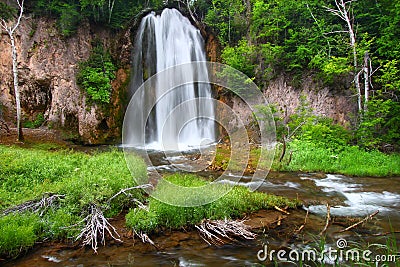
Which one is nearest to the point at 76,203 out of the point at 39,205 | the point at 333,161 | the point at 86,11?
the point at 39,205

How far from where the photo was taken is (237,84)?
1692 cm

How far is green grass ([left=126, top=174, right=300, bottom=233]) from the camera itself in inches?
217

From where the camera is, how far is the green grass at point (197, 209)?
5523 millimetres

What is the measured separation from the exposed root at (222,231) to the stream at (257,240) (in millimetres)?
132

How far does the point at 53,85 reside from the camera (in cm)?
1677

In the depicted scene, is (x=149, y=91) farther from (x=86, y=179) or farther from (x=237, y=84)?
(x=86, y=179)

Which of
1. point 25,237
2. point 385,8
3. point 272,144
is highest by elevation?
point 385,8

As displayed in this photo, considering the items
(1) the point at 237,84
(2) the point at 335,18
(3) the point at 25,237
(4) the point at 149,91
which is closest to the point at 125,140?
(4) the point at 149,91

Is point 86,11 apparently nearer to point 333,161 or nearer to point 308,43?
point 308,43

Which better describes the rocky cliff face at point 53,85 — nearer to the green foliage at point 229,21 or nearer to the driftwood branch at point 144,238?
the green foliage at point 229,21

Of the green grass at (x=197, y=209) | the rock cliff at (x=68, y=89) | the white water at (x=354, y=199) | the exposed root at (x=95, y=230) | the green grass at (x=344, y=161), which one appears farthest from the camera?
the rock cliff at (x=68, y=89)

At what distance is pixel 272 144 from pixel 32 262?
11.5 metres

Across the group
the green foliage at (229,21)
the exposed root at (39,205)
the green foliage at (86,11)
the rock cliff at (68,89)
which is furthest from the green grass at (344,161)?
→ the green foliage at (86,11)

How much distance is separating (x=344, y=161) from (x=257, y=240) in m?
7.64
